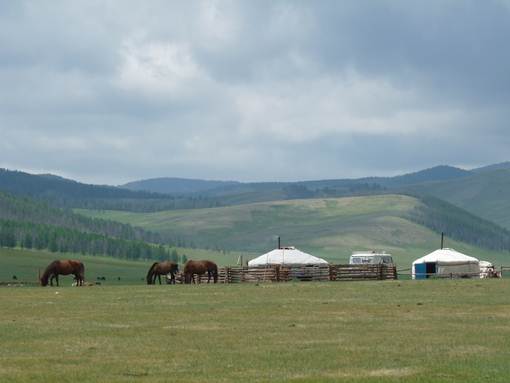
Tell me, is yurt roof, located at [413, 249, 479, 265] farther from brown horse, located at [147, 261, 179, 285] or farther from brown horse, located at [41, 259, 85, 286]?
brown horse, located at [41, 259, 85, 286]

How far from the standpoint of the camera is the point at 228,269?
73500 millimetres

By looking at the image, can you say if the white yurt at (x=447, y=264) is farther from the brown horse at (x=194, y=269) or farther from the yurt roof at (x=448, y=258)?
the brown horse at (x=194, y=269)

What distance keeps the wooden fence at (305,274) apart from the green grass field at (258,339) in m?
28.6

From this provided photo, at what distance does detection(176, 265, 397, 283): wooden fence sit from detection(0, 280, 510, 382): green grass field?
2859cm

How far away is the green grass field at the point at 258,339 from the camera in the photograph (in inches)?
760

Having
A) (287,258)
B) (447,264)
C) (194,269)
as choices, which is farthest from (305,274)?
(447,264)

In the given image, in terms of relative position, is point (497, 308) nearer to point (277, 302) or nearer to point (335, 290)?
point (277, 302)

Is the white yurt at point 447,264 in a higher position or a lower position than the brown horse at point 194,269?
higher

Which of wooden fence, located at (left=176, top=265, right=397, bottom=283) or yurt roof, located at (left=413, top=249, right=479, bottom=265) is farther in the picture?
yurt roof, located at (left=413, top=249, right=479, bottom=265)

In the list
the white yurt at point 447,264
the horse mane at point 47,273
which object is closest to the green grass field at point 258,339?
the horse mane at point 47,273

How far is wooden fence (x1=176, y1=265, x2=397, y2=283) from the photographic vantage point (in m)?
70.2

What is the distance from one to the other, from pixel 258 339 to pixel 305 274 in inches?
1837

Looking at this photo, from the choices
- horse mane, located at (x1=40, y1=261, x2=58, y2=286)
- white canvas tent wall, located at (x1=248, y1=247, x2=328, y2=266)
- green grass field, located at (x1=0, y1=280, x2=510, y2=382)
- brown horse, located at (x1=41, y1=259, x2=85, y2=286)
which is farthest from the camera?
white canvas tent wall, located at (x1=248, y1=247, x2=328, y2=266)

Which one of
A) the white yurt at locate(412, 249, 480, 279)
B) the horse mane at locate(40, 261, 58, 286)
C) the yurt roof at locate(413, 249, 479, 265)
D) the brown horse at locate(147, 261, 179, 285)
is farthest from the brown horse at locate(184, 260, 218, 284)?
the yurt roof at locate(413, 249, 479, 265)
